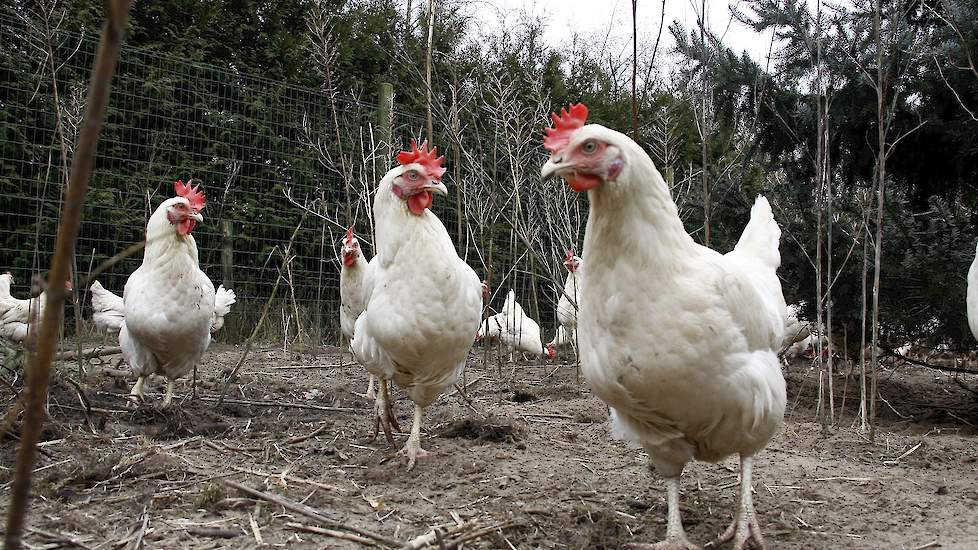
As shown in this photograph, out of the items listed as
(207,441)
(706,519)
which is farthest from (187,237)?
(706,519)

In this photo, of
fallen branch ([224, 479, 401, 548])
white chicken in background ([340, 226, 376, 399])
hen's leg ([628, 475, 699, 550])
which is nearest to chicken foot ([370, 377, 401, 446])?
fallen branch ([224, 479, 401, 548])

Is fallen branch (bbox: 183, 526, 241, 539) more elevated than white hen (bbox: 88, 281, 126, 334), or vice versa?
white hen (bbox: 88, 281, 126, 334)

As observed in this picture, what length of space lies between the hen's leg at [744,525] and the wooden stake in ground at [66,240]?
263cm

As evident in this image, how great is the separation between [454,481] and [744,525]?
4.86 ft

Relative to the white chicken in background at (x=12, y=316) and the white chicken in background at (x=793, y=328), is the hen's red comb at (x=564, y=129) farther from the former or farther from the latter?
the white chicken in background at (x=12, y=316)

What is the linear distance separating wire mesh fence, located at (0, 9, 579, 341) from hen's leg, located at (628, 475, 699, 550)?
4.61m

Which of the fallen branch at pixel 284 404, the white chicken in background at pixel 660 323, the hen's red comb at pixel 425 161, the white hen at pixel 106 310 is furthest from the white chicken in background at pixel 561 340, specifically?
the white chicken in background at pixel 660 323

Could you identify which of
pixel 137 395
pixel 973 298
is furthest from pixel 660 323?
A: pixel 137 395

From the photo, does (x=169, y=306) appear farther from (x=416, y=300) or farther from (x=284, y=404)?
(x=416, y=300)

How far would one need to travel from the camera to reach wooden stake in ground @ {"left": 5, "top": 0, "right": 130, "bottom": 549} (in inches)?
29.0

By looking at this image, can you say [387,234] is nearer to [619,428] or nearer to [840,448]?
[619,428]

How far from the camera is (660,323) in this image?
8.16ft

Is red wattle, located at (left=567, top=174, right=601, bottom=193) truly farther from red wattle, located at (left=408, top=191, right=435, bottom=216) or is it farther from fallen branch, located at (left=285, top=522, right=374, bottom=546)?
red wattle, located at (left=408, top=191, right=435, bottom=216)

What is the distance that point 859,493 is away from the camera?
3666 mm
